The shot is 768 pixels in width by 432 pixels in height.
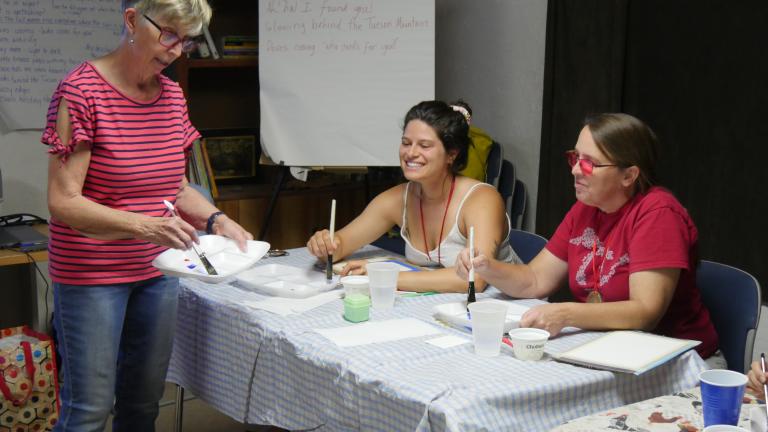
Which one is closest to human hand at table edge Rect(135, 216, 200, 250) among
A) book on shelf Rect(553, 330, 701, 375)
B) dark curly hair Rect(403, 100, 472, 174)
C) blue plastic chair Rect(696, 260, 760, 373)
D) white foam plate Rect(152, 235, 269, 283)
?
white foam plate Rect(152, 235, 269, 283)

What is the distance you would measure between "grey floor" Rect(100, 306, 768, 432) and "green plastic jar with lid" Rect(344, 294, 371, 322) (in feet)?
3.77

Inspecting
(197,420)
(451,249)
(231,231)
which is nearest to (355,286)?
(231,231)

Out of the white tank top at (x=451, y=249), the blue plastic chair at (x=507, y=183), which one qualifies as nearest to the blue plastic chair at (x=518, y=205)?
the blue plastic chair at (x=507, y=183)

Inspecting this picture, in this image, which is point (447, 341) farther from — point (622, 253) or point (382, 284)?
point (622, 253)

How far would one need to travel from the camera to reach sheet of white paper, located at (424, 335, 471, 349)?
189 centimetres

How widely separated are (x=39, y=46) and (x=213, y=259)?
217 centimetres

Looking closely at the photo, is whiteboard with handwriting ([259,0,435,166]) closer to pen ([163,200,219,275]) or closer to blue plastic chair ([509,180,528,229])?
blue plastic chair ([509,180,528,229])

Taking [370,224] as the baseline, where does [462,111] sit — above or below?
above

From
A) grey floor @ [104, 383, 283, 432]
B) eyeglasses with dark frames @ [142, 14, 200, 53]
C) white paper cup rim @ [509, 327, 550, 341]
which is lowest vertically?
grey floor @ [104, 383, 283, 432]

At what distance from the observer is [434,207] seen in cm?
270

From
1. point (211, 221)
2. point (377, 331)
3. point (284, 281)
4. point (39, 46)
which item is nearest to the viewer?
point (377, 331)

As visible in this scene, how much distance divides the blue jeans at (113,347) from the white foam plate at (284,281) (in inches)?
10.1

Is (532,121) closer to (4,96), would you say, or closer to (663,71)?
(663,71)

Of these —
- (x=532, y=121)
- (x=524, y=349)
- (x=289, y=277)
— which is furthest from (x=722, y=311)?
(x=532, y=121)
